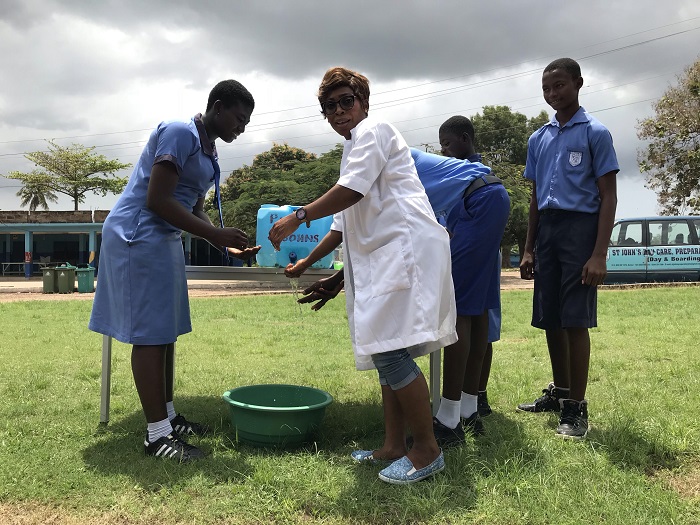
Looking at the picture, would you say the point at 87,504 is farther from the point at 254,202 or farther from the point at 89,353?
the point at 254,202

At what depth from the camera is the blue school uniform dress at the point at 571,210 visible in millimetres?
3211

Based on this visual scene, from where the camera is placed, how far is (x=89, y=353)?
5965 mm

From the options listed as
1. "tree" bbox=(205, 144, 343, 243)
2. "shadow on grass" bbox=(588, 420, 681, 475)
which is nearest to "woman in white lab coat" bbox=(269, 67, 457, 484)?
"shadow on grass" bbox=(588, 420, 681, 475)

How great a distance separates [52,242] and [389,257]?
118 feet

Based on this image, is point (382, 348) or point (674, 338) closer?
point (382, 348)

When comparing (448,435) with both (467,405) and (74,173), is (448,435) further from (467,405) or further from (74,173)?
(74,173)

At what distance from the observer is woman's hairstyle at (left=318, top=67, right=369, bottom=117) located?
104 inches

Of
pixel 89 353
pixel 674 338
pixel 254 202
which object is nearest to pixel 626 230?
pixel 674 338

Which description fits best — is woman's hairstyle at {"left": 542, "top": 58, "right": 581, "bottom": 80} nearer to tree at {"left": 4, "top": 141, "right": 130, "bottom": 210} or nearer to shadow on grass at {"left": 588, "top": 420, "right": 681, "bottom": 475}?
shadow on grass at {"left": 588, "top": 420, "right": 681, "bottom": 475}

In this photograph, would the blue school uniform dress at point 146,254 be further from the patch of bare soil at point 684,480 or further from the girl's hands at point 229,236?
the patch of bare soil at point 684,480

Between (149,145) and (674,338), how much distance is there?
5855 millimetres

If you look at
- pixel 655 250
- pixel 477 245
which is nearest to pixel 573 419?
pixel 477 245

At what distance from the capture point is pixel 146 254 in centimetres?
296

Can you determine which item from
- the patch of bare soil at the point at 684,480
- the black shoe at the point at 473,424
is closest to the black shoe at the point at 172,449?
the black shoe at the point at 473,424
